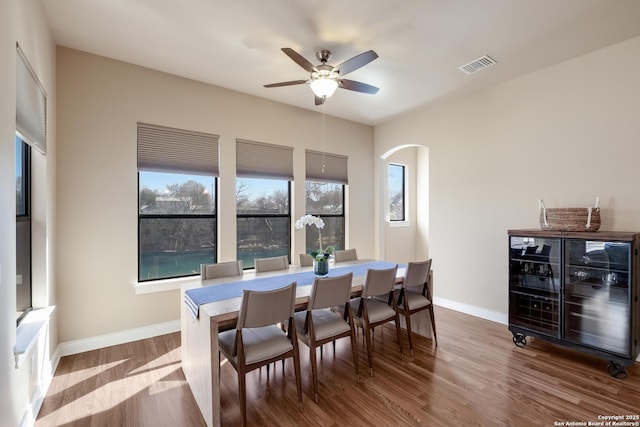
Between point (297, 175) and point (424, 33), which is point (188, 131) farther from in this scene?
point (424, 33)

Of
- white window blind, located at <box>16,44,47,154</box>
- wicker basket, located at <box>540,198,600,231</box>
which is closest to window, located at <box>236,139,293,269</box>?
white window blind, located at <box>16,44,47,154</box>

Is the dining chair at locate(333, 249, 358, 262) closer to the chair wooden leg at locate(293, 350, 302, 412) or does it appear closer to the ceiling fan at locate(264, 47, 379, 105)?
the chair wooden leg at locate(293, 350, 302, 412)

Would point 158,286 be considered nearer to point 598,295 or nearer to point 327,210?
point 327,210

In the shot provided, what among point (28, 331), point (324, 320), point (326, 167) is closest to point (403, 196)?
point (326, 167)

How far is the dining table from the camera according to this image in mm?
1993

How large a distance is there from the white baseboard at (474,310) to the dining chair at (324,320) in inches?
95.2

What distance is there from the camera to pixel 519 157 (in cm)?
371

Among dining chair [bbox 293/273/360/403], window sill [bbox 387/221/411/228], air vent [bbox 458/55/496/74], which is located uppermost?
air vent [bbox 458/55/496/74]

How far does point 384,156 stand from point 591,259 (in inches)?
134

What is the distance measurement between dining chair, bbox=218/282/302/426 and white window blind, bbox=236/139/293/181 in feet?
7.96

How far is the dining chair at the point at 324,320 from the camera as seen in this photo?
237cm

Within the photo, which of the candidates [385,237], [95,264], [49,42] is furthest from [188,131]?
[385,237]

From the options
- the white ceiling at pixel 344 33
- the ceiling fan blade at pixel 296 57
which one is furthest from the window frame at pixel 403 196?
the ceiling fan blade at pixel 296 57

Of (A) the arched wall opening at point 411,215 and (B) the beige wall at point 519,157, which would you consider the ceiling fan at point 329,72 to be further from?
(A) the arched wall opening at point 411,215
